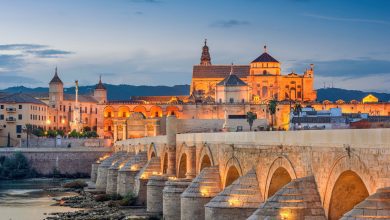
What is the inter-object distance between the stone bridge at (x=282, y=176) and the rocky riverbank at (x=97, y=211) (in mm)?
1847

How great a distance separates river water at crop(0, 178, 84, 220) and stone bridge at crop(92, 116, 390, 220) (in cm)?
Result: 907

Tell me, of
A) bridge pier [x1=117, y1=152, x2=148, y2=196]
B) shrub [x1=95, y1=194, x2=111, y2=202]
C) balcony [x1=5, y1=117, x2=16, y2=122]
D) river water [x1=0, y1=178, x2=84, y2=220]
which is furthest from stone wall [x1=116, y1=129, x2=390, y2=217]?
balcony [x1=5, y1=117, x2=16, y2=122]

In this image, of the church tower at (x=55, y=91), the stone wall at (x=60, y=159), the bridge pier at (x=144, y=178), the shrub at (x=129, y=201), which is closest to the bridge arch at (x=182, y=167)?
the bridge pier at (x=144, y=178)

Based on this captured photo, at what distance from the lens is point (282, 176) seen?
26438 mm

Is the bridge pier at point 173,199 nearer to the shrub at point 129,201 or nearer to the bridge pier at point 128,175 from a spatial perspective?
the shrub at point 129,201

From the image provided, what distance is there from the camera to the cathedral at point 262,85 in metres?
140

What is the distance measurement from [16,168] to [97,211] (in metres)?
53.1

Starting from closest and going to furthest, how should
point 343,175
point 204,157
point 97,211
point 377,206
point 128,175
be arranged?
1. point 377,206
2. point 343,175
3. point 204,157
4. point 97,211
5. point 128,175

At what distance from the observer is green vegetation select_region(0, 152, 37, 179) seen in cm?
9974

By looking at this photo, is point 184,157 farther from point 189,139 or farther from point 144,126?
point 144,126

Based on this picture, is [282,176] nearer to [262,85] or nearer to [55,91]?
[262,85]

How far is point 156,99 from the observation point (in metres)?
159

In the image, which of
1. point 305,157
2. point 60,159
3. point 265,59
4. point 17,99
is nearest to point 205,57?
point 265,59

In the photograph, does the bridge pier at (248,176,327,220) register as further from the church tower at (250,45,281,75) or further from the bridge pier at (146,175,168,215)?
the church tower at (250,45,281,75)
